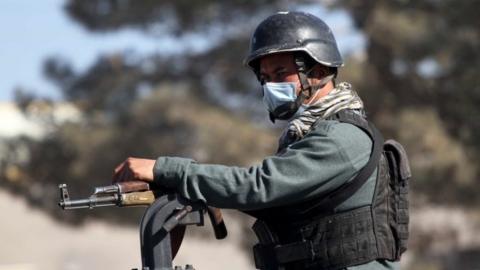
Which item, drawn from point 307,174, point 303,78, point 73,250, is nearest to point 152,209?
point 307,174

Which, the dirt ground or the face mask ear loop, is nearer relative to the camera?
the face mask ear loop

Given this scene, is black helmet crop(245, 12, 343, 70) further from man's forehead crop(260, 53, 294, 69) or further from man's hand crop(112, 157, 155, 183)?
man's hand crop(112, 157, 155, 183)

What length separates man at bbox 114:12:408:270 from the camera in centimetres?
388

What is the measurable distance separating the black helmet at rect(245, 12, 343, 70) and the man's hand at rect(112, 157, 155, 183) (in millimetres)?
663

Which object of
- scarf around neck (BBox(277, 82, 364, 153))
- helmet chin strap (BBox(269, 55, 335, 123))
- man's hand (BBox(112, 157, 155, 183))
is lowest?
man's hand (BBox(112, 157, 155, 183))

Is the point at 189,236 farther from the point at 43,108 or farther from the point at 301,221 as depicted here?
the point at 301,221

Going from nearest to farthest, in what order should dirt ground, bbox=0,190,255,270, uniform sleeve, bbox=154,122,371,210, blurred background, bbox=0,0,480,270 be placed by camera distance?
uniform sleeve, bbox=154,122,371,210, blurred background, bbox=0,0,480,270, dirt ground, bbox=0,190,255,270

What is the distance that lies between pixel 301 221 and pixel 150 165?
1.98ft

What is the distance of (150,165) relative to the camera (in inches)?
152

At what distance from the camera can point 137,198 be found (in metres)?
3.84

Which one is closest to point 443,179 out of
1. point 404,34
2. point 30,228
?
point 404,34

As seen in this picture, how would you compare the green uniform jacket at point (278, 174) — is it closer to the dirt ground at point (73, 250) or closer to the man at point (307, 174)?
the man at point (307, 174)

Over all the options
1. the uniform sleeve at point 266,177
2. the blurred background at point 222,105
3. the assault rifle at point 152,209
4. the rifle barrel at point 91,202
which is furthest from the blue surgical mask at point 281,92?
the blurred background at point 222,105

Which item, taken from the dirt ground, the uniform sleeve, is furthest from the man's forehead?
the dirt ground
